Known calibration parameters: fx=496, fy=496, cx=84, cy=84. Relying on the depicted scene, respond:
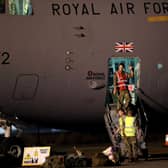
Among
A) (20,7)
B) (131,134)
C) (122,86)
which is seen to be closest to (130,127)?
(131,134)

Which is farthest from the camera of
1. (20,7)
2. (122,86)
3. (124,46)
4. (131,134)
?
(122,86)

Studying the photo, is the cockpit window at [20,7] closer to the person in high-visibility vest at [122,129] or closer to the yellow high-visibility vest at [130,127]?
the person in high-visibility vest at [122,129]

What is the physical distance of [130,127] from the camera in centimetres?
1350

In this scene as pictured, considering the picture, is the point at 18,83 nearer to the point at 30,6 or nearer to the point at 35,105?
the point at 35,105

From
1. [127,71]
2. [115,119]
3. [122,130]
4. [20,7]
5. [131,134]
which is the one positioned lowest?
[131,134]

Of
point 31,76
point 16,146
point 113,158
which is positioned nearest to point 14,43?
point 31,76

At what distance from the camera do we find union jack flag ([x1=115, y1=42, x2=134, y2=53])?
13.7 meters

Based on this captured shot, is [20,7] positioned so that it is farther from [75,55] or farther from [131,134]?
[131,134]

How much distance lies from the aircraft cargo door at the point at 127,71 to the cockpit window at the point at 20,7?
8.49 ft

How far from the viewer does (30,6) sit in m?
13.3

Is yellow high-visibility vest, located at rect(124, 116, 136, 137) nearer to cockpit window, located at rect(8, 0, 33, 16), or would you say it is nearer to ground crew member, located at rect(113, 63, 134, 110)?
ground crew member, located at rect(113, 63, 134, 110)

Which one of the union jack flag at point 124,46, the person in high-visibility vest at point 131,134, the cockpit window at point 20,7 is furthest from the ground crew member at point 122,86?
the cockpit window at point 20,7

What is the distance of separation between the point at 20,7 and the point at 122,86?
11.7ft

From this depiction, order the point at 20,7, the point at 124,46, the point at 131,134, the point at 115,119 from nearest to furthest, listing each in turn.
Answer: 1. the point at 20,7
2. the point at 131,134
3. the point at 124,46
4. the point at 115,119
